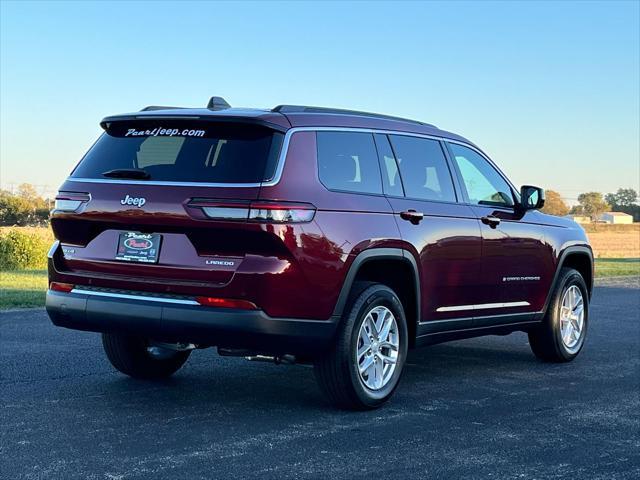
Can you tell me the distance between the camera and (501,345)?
32.2ft

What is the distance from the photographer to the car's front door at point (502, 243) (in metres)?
7.48

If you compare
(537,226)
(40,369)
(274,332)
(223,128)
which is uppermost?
(223,128)

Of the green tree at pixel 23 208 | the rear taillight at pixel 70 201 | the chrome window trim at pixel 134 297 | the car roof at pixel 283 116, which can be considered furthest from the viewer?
the green tree at pixel 23 208

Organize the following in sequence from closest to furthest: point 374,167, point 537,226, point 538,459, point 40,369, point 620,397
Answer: point 538,459 → point 374,167 → point 620,397 → point 40,369 → point 537,226

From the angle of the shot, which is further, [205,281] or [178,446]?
[205,281]

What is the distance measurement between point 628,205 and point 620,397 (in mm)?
113934

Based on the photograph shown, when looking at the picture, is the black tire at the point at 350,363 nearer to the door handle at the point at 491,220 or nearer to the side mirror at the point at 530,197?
the door handle at the point at 491,220

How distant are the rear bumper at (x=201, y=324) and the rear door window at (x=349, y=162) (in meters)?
0.93

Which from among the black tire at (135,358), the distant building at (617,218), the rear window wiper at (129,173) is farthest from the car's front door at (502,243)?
the distant building at (617,218)

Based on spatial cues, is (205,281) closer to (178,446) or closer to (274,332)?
(274,332)

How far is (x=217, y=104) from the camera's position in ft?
21.1

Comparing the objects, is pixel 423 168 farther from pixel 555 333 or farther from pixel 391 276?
pixel 555 333

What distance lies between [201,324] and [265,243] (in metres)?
0.61

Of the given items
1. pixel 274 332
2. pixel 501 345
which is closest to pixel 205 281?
pixel 274 332
